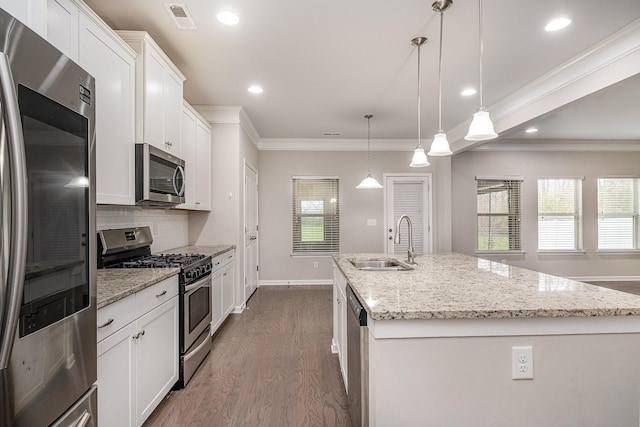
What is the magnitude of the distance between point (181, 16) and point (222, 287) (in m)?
2.53

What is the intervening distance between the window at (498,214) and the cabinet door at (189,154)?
516cm

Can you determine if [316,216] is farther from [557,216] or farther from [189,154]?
[557,216]

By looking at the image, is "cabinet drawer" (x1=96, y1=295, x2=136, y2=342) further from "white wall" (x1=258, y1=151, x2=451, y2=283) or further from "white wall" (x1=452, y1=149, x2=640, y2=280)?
"white wall" (x1=452, y1=149, x2=640, y2=280)

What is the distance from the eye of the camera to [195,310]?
2.53 m

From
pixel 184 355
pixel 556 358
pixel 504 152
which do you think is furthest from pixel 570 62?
pixel 184 355

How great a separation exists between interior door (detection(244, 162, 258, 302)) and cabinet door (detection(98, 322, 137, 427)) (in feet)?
9.15

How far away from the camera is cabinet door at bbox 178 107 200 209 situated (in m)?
3.27

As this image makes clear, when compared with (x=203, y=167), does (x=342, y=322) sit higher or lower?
lower

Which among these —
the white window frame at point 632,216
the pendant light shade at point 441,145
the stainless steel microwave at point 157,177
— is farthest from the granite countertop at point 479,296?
the white window frame at point 632,216

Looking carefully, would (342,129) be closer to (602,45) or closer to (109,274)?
(602,45)

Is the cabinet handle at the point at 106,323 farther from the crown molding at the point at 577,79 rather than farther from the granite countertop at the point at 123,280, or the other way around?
the crown molding at the point at 577,79

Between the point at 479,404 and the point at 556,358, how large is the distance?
357 mm

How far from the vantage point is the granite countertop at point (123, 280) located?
4.90 ft

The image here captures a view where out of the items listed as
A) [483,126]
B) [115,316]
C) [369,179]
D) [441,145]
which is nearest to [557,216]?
[369,179]
